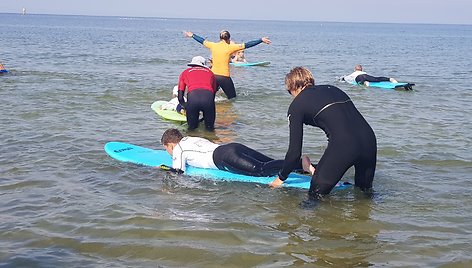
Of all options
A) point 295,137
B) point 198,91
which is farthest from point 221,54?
point 295,137

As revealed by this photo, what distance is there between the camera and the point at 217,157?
25.6 feet

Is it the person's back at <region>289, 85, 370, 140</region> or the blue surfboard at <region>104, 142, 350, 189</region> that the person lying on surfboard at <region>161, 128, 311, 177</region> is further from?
the person's back at <region>289, 85, 370, 140</region>

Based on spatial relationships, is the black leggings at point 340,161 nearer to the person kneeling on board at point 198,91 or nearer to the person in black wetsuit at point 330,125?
the person in black wetsuit at point 330,125

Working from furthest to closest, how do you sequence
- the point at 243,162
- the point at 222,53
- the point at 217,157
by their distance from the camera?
the point at 222,53
the point at 217,157
the point at 243,162

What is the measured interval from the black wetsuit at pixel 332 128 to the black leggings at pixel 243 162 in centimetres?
110

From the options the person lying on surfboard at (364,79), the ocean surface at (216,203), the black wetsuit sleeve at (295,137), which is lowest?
the ocean surface at (216,203)

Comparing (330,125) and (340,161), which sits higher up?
(330,125)

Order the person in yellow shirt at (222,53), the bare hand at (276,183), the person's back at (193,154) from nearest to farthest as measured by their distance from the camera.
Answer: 1. the bare hand at (276,183)
2. the person's back at (193,154)
3. the person in yellow shirt at (222,53)

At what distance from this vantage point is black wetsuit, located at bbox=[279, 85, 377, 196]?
6180 mm

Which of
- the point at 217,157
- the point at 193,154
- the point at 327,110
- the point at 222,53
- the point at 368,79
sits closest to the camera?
the point at 327,110

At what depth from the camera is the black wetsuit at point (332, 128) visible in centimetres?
618

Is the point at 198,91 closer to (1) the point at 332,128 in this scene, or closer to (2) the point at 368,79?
(1) the point at 332,128

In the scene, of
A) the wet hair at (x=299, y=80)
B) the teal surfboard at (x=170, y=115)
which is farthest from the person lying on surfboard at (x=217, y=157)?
the teal surfboard at (x=170, y=115)

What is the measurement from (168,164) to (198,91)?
2406 millimetres
